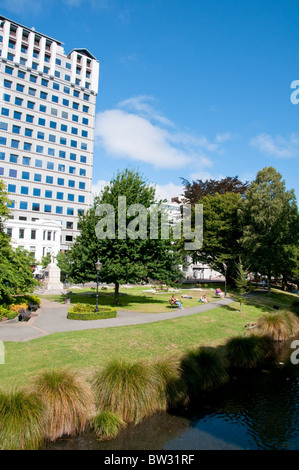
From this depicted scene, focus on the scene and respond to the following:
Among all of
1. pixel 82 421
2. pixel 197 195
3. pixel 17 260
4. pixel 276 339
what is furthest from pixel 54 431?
pixel 197 195

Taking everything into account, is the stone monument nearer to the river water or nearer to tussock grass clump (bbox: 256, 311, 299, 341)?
tussock grass clump (bbox: 256, 311, 299, 341)

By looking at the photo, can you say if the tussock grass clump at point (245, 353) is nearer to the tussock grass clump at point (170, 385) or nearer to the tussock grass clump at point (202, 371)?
the tussock grass clump at point (202, 371)

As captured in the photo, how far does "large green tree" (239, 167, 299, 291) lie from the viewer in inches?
1481

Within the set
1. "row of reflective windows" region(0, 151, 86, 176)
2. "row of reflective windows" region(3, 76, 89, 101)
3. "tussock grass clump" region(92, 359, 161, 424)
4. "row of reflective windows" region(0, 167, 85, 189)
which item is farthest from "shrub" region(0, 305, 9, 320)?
"row of reflective windows" region(3, 76, 89, 101)

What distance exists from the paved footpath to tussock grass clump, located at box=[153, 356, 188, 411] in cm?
767

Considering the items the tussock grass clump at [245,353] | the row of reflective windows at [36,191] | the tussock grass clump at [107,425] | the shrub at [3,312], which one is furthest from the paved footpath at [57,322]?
the row of reflective windows at [36,191]

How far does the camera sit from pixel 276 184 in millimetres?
38688

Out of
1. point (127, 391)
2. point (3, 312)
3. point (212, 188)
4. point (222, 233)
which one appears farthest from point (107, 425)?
point (212, 188)

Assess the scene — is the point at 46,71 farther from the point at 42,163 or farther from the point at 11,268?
the point at 11,268

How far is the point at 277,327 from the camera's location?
19.9 meters

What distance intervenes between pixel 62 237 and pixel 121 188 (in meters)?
39.7

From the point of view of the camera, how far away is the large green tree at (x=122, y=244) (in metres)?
25.4

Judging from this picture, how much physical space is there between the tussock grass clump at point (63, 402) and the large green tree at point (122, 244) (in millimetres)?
15126
